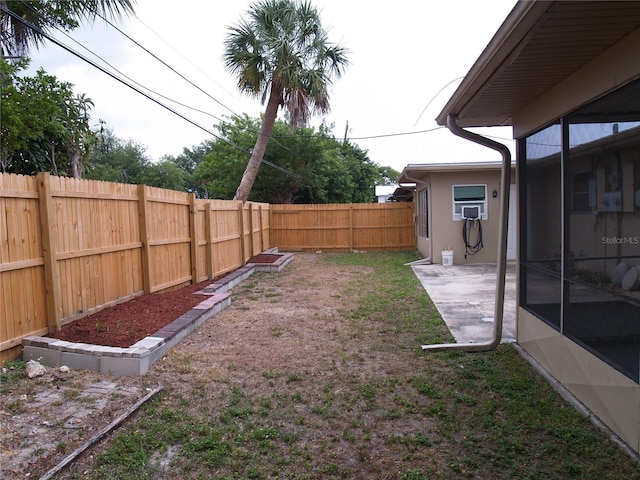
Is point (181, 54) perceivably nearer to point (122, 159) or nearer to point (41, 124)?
point (41, 124)

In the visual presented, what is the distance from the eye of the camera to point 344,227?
1742cm

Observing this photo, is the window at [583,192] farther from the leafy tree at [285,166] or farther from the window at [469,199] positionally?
the leafy tree at [285,166]

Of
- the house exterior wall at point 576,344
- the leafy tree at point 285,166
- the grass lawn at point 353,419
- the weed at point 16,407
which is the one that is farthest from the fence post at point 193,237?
the leafy tree at point 285,166

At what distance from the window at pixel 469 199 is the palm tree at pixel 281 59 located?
15.9ft

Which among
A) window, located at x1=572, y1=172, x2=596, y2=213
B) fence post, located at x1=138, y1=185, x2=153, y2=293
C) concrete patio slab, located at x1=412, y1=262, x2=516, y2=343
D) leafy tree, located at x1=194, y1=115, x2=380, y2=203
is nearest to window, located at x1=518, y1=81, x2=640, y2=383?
window, located at x1=572, y1=172, x2=596, y2=213

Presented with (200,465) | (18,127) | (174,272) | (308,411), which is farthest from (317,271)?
(200,465)

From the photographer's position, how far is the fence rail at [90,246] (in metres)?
4.21

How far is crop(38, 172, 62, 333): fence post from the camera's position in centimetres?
453

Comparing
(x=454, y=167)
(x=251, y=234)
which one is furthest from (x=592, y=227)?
(x=251, y=234)

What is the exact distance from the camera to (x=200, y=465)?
8.91 ft

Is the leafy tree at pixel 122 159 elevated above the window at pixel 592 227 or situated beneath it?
elevated above

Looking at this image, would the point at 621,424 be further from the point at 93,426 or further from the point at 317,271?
the point at 317,271

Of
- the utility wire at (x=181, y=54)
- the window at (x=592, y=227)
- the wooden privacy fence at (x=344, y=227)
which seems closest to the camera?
the window at (x=592, y=227)

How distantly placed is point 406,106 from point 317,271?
11.6 m
